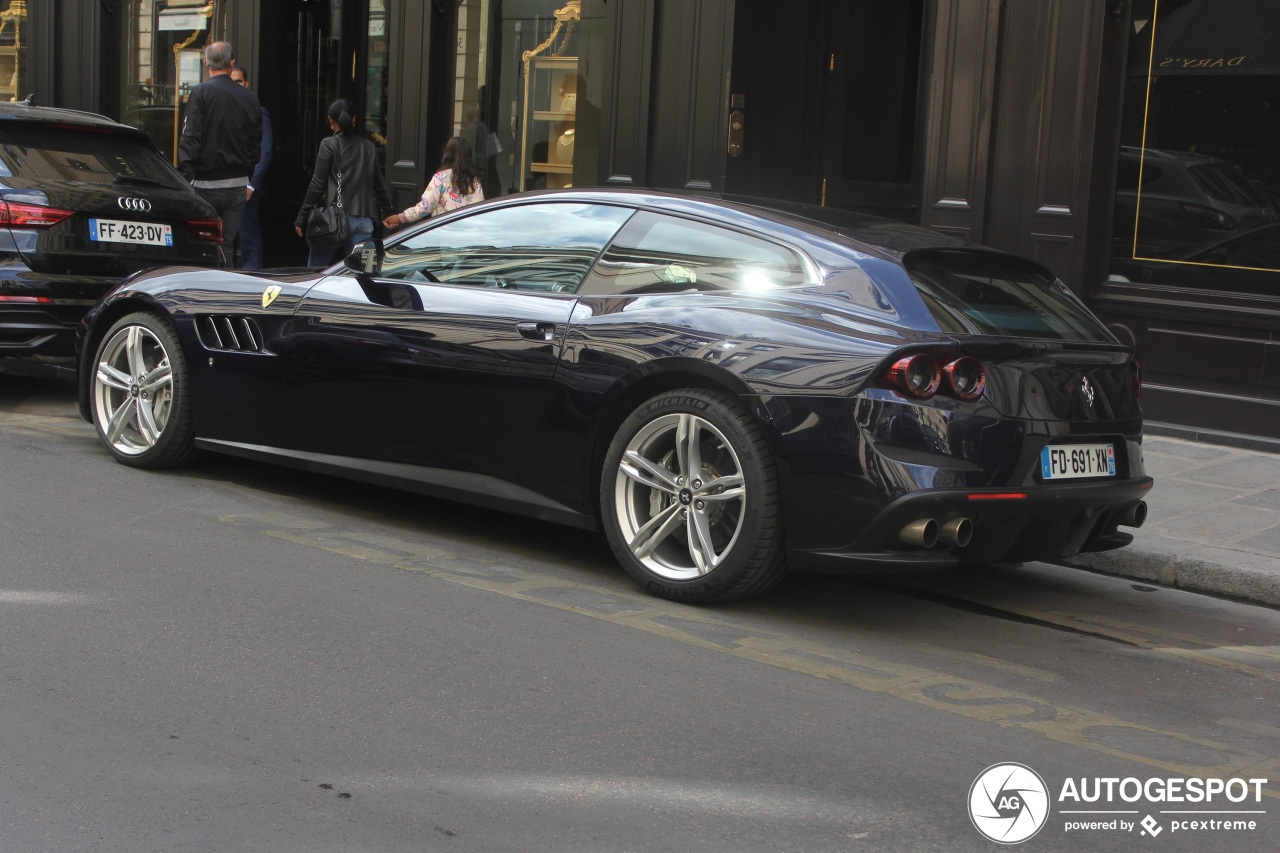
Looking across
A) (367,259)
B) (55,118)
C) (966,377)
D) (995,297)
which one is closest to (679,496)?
(966,377)

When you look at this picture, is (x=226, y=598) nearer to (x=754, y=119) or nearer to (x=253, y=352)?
(x=253, y=352)

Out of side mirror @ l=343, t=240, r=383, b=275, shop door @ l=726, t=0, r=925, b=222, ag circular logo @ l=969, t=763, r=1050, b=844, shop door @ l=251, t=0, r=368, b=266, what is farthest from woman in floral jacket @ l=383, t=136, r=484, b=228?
ag circular logo @ l=969, t=763, r=1050, b=844

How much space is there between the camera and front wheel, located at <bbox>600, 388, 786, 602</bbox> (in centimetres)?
496

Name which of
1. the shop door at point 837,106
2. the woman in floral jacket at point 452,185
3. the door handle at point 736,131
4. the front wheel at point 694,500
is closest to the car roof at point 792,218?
the front wheel at point 694,500

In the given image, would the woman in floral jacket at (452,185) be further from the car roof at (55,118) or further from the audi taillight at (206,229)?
the car roof at (55,118)

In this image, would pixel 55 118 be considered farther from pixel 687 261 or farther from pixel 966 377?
pixel 966 377

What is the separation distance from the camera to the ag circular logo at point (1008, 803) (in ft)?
11.1

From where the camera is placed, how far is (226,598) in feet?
16.1

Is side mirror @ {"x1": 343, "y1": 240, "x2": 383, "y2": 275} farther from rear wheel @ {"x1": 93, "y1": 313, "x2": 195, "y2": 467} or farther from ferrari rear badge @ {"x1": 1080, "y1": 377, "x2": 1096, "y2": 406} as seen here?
ferrari rear badge @ {"x1": 1080, "y1": 377, "x2": 1096, "y2": 406}

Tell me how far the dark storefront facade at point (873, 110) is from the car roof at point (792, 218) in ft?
12.0

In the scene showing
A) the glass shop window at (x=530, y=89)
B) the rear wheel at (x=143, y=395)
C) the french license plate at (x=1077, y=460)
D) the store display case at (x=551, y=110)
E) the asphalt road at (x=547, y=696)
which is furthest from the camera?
the store display case at (x=551, y=110)

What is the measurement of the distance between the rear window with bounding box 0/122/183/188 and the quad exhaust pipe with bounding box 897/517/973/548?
5.89m

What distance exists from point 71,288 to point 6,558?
358cm

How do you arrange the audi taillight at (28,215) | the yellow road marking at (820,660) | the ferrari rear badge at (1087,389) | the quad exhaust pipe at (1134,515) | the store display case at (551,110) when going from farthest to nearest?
the store display case at (551,110), the audi taillight at (28,215), the quad exhaust pipe at (1134,515), the ferrari rear badge at (1087,389), the yellow road marking at (820,660)
